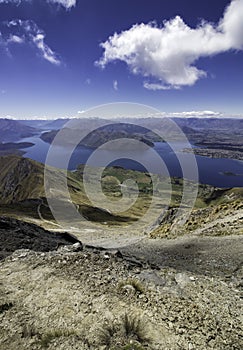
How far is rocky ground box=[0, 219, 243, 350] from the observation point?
627 centimetres

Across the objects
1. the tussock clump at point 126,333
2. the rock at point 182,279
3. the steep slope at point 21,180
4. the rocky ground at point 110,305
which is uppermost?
the tussock clump at point 126,333

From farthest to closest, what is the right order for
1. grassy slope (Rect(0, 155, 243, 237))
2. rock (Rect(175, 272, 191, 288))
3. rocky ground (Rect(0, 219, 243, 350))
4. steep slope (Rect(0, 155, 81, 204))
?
steep slope (Rect(0, 155, 81, 204)) < grassy slope (Rect(0, 155, 243, 237)) < rock (Rect(175, 272, 191, 288)) < rocky ground (Rect(0, 219, 243, 350))

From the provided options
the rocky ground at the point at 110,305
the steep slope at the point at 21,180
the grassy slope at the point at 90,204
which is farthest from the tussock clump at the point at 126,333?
the steep slope at the point at 21,180

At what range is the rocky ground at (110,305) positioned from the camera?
6270 millimetres

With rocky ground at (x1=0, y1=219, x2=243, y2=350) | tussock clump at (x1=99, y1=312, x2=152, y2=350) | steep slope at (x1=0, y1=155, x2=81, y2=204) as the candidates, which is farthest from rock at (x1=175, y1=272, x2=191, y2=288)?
steep slope at (x1=0, y1=155, x2=81, y2=204)

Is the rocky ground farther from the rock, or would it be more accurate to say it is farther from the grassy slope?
the grassy slope

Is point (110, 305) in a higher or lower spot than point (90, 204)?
higher

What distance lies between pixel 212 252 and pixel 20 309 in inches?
457

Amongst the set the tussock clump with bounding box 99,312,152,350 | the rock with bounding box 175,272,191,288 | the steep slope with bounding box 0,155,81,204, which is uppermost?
the tussock clump with bounding box 99,312,152,350

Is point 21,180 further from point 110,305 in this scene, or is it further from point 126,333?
point 126,333

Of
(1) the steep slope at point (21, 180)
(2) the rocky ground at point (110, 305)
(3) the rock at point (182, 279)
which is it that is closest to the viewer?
(2) the rocky ground at point (110, 305)

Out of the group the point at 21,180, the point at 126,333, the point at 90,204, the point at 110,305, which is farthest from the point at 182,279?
the point at 21,180

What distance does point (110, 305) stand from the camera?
7504mm

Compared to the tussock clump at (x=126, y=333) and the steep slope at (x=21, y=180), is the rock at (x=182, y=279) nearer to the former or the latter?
the tussock clump at (x=126, y=333)
